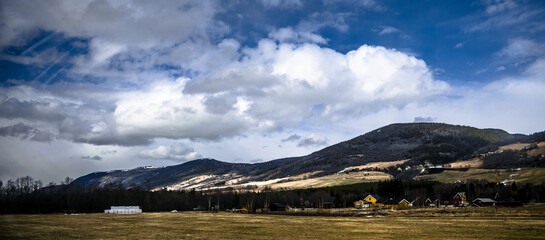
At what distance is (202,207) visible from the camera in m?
175

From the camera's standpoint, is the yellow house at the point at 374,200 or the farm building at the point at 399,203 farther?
the yellow house at the point at 374,200

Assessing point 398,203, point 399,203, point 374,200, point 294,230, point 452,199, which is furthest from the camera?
point 374,200

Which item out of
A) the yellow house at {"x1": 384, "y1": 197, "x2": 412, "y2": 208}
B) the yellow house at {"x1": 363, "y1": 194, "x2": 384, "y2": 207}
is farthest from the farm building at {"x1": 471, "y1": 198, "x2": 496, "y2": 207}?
the yellow house at {"x1": 363, "y1": 194, "x2": 384, "y2": 207}

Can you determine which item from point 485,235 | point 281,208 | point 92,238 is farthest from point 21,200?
point 485,235

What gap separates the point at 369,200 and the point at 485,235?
141997mm

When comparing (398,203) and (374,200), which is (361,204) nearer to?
(374,200)

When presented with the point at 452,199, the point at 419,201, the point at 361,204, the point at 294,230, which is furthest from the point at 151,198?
the point at 294,230

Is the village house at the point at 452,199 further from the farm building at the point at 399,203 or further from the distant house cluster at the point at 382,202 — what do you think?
the distant house cluster at the point at 382,202

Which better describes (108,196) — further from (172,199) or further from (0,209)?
(0,209)

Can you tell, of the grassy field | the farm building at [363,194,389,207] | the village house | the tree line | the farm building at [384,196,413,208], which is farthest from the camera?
the farm building at [363,194,389,207]

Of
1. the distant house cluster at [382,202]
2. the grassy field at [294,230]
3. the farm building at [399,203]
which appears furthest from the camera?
the distant house cluster at [382,202]

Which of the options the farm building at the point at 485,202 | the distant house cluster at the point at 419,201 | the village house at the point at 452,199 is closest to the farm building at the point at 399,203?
the distant house cluster at the point at 419,201

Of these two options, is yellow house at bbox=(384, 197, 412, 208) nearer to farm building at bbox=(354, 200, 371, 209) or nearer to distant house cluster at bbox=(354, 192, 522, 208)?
distant house cluster at bbox=(354, 192, 522, 208)

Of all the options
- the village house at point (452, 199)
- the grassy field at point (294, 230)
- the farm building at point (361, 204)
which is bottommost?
the farm building at point (361, 204)
